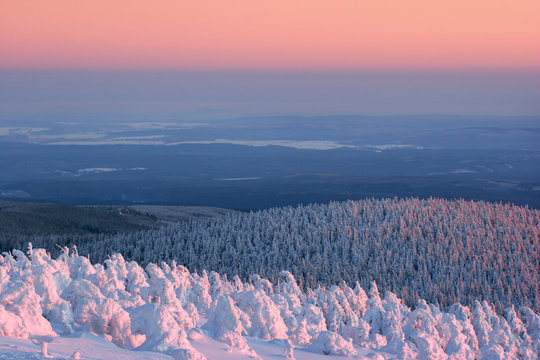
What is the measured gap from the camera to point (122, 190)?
404 ft

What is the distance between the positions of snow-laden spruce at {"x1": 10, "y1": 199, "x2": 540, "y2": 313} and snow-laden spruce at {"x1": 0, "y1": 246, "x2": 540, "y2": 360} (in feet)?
19.7

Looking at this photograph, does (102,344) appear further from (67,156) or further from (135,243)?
(67,156)

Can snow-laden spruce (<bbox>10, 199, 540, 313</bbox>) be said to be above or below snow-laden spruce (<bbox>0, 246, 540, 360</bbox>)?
below

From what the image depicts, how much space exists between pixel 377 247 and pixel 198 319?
1401 cm

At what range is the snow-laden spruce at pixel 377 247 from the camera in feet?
61.8

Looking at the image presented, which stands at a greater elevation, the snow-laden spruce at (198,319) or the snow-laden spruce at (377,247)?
the snow-laden spruce at (198,319)

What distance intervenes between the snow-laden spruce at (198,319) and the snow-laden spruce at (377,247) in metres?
6.01

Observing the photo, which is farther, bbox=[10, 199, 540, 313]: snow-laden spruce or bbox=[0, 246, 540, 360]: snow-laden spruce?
bbox=[10, 199, 540, 313]: snow-laden spruce

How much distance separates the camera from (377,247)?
73.6 ft

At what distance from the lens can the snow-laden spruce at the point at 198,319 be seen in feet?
24.0

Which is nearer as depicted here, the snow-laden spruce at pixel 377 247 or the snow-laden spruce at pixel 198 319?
the snow-laden spruce at pixel 198 319

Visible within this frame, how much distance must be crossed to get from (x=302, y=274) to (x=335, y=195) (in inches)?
3404

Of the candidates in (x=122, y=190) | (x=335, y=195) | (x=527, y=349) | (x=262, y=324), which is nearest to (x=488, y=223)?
(x=527, y=349)

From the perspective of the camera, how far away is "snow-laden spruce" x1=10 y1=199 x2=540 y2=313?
61.8 feet
